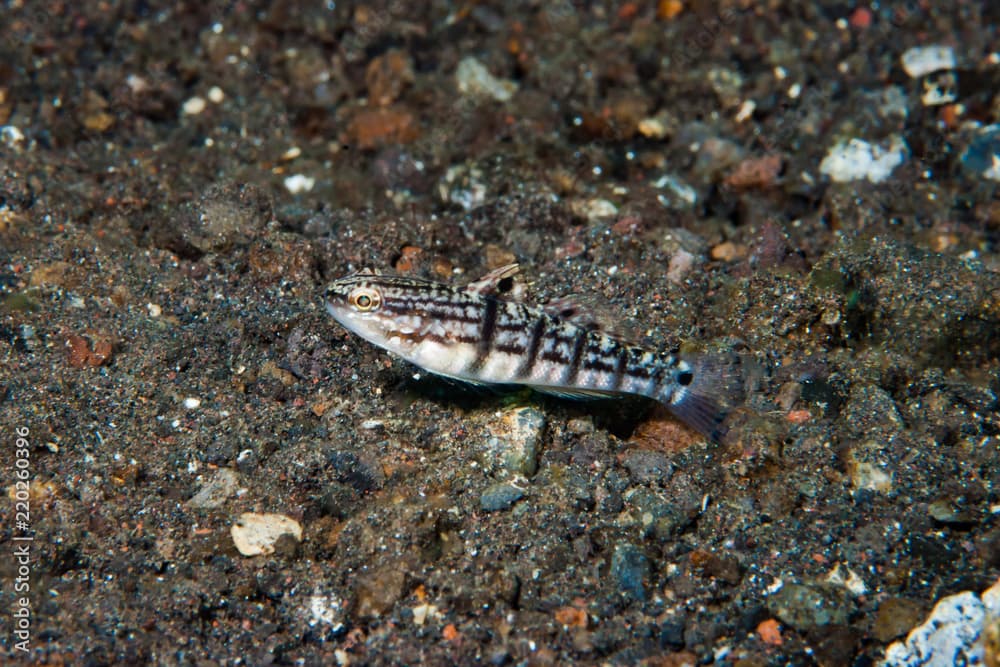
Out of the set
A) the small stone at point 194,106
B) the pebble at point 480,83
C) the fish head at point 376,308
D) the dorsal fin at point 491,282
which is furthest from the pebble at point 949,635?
the small stone at point 194,106

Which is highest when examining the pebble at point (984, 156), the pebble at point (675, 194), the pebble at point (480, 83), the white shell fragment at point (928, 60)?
the white shell fragment at point (928, 60)

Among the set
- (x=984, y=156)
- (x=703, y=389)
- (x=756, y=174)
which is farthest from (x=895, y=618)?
(x=984, y=156)

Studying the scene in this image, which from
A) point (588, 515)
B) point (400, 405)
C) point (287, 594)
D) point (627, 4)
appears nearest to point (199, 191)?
point (400, 405)

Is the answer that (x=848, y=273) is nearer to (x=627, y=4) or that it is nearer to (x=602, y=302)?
(x=602, y=302)

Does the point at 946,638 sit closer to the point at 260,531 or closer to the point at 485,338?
the point at 485,338

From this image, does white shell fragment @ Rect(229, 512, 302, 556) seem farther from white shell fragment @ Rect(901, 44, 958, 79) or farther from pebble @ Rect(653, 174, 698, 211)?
white shell fragment @ Rect(901, 44, 958, 79)

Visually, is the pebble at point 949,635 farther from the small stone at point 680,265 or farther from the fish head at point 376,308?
the fish head at point 376,308
